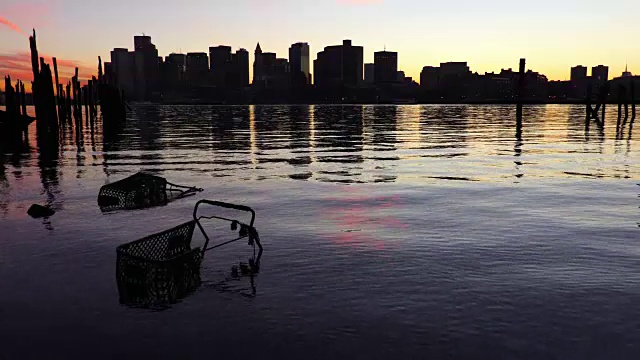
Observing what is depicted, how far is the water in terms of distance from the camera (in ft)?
30.0

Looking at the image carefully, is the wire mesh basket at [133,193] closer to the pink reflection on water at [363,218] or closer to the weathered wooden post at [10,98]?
the pink reflection on water at [363,218]

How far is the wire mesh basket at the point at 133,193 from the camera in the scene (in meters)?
20.5

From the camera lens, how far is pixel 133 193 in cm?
2070

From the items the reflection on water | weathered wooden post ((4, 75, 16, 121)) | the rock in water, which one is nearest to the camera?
the rock in water

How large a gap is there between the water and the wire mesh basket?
0.65 meters

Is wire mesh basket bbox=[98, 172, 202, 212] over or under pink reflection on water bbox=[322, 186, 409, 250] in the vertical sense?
over

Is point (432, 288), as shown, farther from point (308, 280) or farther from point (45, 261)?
point (45, 261)

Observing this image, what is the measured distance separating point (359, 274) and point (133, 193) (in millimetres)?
11827

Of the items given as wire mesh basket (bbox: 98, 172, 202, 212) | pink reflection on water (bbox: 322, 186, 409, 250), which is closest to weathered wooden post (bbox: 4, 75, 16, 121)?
wire mesh basket (bbox: 98, 172, 202, 212)

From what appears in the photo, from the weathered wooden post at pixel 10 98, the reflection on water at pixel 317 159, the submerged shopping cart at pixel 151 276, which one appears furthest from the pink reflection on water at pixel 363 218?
the weathered wooden post at pixel 10 98

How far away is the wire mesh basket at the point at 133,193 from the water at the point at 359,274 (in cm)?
65

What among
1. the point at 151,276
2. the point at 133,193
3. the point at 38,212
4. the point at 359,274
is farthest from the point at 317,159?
the point at 151,276

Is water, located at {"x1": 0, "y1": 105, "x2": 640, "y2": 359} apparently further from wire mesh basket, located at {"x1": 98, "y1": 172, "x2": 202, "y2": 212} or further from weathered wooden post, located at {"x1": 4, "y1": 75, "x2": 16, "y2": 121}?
weathered wooden post, located at {"x1": 4, "y1": 75, "x2": 16, "y2": 121}

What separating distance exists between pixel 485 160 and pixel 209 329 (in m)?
29.8
